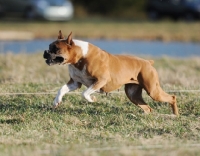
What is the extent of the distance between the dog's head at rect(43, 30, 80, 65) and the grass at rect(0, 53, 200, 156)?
3.21 feet

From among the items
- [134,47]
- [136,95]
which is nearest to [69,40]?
[136,95]

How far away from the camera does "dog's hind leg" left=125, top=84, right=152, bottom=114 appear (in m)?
11.3

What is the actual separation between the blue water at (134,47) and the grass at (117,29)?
1.36 m

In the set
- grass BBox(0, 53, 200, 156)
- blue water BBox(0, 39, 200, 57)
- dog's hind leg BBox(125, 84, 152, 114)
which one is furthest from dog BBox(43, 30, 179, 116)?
blue water BBox(0, 39, 200, 57)

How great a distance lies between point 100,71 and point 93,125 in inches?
32.9

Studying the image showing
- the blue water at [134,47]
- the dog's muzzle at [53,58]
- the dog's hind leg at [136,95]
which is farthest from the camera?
the blue water at [134,47]

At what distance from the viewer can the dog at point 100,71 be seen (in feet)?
33.8

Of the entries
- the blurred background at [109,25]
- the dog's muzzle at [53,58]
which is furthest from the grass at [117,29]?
the dog's muzzle at [53,58]

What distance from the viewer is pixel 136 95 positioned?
11312 millimetres

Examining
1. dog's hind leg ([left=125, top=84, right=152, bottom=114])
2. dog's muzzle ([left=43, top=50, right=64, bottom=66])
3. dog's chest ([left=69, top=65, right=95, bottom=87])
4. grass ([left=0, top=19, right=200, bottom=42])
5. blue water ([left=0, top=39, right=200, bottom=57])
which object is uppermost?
grass ([left=0, top=19, right=200, bottom=42])

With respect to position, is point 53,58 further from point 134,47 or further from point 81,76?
point 134,47

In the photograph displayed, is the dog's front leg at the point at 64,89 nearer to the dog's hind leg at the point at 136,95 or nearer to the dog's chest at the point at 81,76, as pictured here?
the dog's chest at the point at 81,76

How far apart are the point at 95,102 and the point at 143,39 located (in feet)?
59.4

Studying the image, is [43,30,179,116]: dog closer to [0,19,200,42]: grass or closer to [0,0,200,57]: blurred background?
[0,0,200,57]: blurred background
